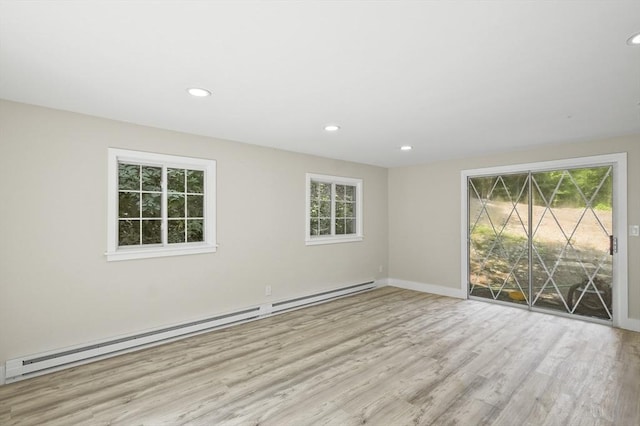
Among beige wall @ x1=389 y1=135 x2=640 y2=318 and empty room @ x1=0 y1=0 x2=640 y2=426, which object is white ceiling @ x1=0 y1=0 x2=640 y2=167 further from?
beige wall @ x1=389 y1=135 x2=640 y2=318

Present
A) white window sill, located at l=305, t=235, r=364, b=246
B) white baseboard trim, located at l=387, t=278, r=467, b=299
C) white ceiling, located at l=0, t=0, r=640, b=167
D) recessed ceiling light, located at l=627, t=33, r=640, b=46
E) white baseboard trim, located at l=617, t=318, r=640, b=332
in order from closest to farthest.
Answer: white ceiling, located at l=0, t=0, r=640, b=167, recessed ceiling light, located at l=627, t=33, r=640, b=46, white baseboard trim, located at l=617, t=318, r=640, b=332, white window sill, located at l=305, t=235, r=364, b=246, white baseboard trim, located at l=387, t=278, r=467, b=299

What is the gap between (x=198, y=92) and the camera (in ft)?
8.14

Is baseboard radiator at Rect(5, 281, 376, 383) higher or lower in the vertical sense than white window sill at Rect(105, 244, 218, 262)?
lower

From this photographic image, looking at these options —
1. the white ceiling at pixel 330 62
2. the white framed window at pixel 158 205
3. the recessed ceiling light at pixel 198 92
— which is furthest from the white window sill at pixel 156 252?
the recessed ceiling light at pixel 198 92

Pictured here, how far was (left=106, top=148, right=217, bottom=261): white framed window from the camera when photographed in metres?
3.18

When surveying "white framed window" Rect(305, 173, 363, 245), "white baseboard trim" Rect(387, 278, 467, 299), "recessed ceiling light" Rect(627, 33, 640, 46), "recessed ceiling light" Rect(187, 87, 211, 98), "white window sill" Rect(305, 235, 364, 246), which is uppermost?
"recessed ceiling light" Rect(187, 87, 211, 98)

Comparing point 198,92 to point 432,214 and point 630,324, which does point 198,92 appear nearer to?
point 432,214

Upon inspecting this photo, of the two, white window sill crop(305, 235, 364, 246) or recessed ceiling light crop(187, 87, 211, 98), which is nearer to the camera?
recessed ceiling light crop(187, 87, 211, 98)

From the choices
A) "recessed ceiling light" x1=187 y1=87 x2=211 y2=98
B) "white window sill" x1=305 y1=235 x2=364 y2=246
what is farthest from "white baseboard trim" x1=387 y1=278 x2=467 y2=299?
"recessed ceiling light" x1=187 y1=87 x2=211 y2=98

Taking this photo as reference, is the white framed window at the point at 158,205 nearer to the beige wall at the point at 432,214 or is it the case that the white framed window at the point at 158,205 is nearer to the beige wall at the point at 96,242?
the beige wall at the point at 96,242

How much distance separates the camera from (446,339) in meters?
3.51

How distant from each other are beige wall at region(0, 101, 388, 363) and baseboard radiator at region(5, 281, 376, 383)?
0.07 meters

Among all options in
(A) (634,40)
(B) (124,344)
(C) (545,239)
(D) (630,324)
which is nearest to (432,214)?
(C) (545,239)

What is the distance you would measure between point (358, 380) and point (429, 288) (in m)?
3.49
